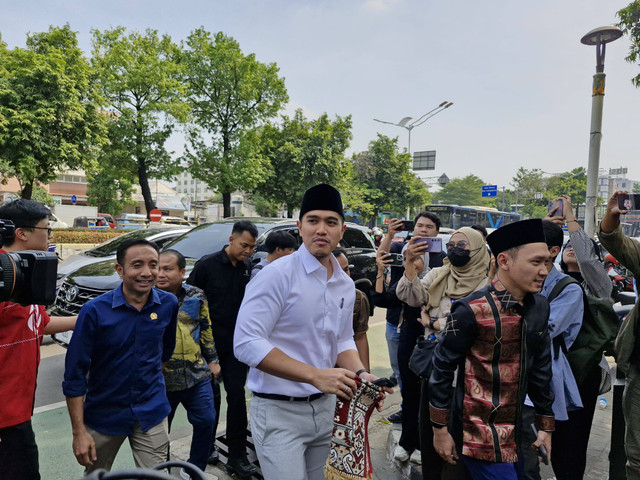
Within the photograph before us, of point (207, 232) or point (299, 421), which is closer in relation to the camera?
point (299, 421)

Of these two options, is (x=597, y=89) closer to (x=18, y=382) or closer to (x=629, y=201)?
(x=629, y=201)

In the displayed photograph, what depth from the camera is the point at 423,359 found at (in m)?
2.40

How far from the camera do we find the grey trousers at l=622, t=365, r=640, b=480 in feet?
8.10

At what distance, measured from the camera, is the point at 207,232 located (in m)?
6.95

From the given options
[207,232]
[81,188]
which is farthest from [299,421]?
[81,188]

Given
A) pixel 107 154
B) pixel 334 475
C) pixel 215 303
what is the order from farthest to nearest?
pixel 107 154, pixel 215 303, pixel 334 475

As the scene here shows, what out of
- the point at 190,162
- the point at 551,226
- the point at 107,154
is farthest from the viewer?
the point at 190,162

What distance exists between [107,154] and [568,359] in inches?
863

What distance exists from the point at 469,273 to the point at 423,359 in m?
0.93

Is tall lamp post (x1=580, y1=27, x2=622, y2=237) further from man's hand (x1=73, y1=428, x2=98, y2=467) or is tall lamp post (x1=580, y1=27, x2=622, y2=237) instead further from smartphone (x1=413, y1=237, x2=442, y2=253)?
man's hand (x1=73, y1=428, x2=98, y2=467)

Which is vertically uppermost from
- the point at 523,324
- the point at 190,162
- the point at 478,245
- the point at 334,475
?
the point at 190,162

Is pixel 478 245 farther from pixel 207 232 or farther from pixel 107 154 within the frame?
pixel 107 154

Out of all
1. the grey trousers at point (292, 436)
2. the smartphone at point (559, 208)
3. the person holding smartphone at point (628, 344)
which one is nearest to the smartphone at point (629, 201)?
the person holding smartphone at point (628, 344)

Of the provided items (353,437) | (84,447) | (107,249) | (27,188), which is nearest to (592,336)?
(353,437)
